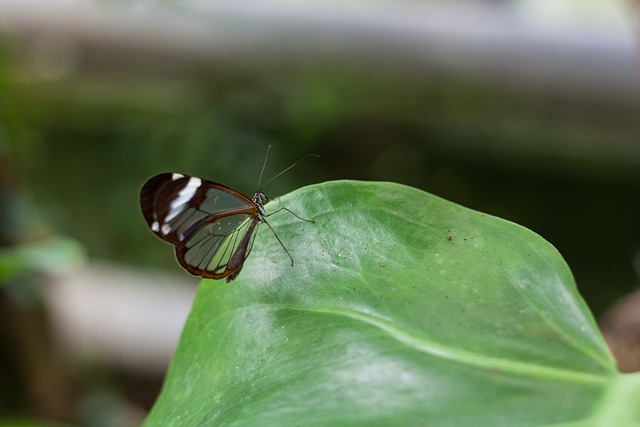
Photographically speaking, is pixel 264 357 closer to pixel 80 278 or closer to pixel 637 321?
pixel 637 321

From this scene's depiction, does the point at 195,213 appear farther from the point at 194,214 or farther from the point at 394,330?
the point at 394,330

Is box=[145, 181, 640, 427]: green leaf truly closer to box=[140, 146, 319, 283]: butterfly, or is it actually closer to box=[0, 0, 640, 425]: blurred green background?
box=[140, 146, 319, 283]: butterfly

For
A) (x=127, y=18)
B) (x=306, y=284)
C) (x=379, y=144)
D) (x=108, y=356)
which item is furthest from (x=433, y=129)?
(x=306, y=284)

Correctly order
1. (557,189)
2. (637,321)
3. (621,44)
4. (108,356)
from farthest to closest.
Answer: (557,189)
(108,356)
(621,44)
(637,321)

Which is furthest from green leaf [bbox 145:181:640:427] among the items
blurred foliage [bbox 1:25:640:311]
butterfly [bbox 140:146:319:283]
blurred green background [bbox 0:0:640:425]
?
blurred foliage [bbox 1:25:640:311]

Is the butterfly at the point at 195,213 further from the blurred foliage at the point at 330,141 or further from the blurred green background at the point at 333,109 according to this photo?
the blurred foliage at the point at 330,141

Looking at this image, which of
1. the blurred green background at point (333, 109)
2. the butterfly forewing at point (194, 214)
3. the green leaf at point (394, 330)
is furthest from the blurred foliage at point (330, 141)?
the green leaf at point (394, 330)
